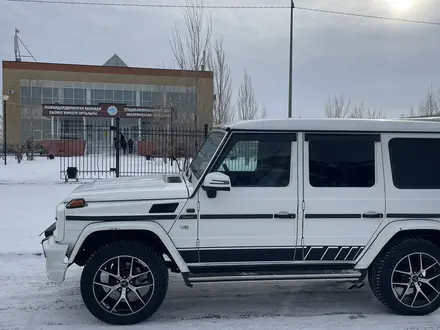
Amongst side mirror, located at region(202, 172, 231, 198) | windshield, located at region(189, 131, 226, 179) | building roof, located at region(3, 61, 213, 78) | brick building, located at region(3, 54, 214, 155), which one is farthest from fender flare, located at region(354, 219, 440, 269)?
building roof, located at region(3, 61, 213, 78)

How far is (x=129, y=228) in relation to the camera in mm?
4504

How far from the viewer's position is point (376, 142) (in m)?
4.89

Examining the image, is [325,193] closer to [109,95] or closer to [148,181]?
[148,181]

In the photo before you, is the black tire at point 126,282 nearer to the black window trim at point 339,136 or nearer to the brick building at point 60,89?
the black window trim at point 339,136

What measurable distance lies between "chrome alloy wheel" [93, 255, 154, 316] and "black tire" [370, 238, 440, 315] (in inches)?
95.6

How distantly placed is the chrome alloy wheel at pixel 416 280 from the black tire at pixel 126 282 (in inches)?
98.3

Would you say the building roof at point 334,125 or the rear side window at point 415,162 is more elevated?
the building roof at point 334,125

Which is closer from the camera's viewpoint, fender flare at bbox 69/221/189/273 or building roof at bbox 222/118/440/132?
fender flare at bbox 69/221/189/273

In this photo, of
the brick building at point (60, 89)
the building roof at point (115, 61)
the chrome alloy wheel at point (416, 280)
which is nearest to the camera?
the chrome alloy wheel at point (416, 280)

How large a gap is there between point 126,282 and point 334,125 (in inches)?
107

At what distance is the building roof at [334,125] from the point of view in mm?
4762

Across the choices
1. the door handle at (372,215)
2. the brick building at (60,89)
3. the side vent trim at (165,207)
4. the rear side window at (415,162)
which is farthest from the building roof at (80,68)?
the door handle at (372,215)

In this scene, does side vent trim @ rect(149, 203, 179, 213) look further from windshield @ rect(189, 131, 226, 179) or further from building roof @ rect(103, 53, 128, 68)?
building roof @ rect(103, 53, 128, 68)

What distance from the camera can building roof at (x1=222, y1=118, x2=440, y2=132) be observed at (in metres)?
4.76
